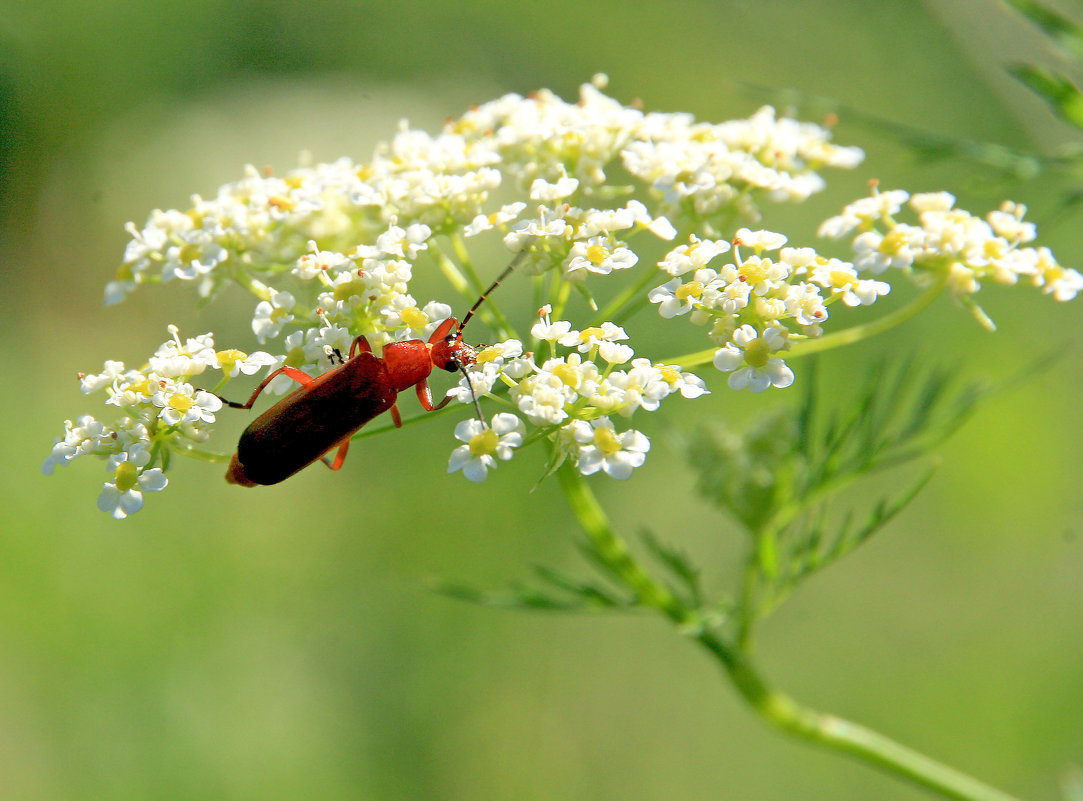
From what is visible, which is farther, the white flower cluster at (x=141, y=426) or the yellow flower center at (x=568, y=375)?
the white flower cluster at (x=141, y=426)

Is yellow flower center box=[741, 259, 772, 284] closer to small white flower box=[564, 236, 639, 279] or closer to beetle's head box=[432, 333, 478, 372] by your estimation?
small white flower box=[564, 236, 639, 279]

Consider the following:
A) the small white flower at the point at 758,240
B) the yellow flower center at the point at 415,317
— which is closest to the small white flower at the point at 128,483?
the yellow flower center at the point at 415,317

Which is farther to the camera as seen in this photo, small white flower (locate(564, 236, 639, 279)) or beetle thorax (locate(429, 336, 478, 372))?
beetle thorax (locate(429, 336, 478, 372))

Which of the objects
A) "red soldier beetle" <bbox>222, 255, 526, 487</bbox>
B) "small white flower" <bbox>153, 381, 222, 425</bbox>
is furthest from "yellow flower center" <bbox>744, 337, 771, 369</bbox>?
"small white flower" <bbox>153, 381, 222, 425</bbox>

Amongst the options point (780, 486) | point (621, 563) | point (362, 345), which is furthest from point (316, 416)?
point (780, 486)

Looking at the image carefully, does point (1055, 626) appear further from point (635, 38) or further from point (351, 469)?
point (635, 38)

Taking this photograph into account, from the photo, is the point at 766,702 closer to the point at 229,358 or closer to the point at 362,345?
the point at 362,345

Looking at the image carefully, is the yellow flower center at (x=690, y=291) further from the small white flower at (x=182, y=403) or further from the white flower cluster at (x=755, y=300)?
the small white flower at (x=182, y=403)

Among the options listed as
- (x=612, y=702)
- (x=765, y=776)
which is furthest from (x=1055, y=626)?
(x=612, y=702)
